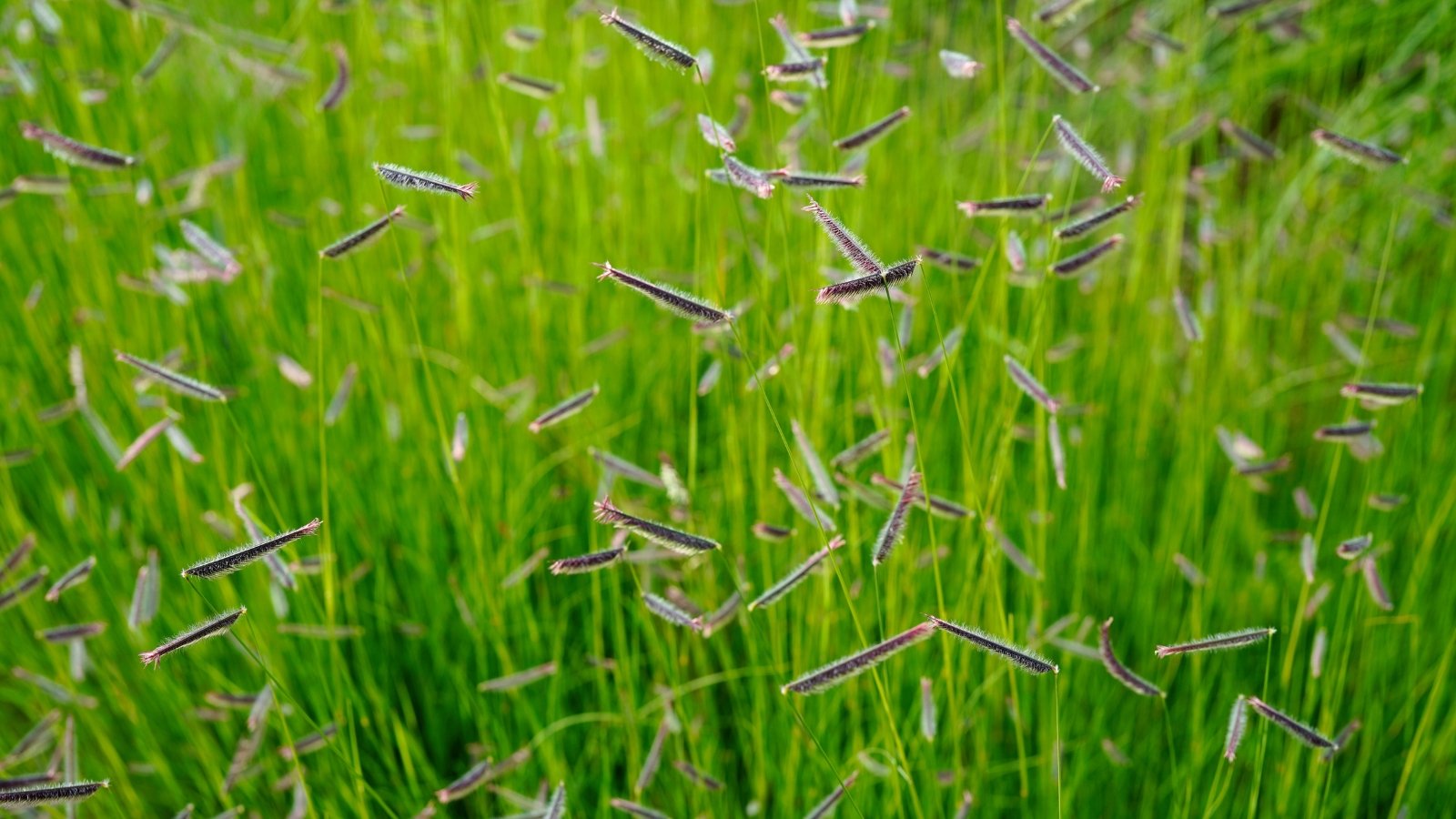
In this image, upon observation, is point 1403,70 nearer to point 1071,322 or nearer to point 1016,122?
point 1016,122

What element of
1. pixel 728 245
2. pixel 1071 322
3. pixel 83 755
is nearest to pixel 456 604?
pixel 83 755

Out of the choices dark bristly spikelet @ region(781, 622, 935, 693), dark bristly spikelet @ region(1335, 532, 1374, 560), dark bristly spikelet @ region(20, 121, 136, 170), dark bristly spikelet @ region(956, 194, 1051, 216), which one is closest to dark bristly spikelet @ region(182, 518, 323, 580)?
dark bristly spikelet @ region(781, 622, 935, 693)

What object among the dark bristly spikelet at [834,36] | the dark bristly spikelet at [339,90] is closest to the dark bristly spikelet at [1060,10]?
the dark bristly spikelet at [834,36]

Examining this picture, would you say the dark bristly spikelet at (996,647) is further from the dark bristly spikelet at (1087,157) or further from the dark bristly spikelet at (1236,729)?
the dark bristly spikelet at (1087,157)

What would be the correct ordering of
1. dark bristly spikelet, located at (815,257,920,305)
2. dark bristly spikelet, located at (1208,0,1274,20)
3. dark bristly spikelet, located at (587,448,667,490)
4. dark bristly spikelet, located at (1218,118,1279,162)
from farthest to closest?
dark bristly spikelet, located at (1218,118,1279,162) < dark bristly spikelet, located at (1208,0,1274,20) < dark bristly spikelet, located at (587,448,667,490) < dark bristly spikelet, located at (815,257,920,305)

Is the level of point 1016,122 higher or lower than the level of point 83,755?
higher

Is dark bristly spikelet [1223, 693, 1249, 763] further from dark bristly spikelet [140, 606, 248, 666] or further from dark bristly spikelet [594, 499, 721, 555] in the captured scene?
dark bristly spikelet [140, 606, 248, 666]
